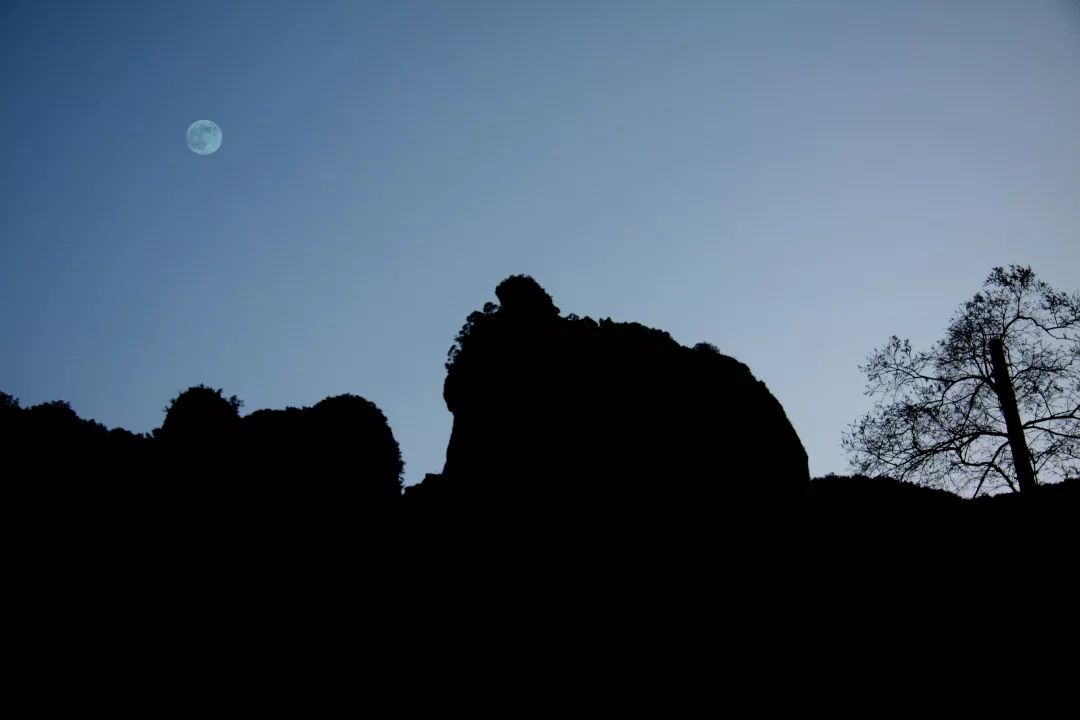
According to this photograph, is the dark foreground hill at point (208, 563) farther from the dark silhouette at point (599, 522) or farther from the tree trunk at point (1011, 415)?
the tree trunk at point (1011, 415)

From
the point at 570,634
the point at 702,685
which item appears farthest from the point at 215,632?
the point at 702,685

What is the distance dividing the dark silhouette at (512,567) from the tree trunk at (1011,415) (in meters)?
6.42

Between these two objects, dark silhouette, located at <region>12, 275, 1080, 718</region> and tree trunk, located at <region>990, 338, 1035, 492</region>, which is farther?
tree trunk, located at <region>990, 338, 1035, 492</region>

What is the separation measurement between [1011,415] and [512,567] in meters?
24.0

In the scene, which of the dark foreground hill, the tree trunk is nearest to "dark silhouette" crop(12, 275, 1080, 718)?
the dark foreground hill

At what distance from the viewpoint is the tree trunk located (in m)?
24.6

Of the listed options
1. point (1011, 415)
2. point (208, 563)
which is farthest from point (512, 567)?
point (1011, 415)

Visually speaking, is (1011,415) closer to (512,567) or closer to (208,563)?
(512,567)

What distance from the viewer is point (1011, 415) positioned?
2550 centimetres

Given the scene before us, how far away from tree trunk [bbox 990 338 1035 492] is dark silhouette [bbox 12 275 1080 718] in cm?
642

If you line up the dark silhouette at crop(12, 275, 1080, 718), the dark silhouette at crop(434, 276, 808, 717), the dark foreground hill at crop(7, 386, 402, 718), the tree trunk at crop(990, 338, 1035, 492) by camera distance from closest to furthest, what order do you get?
the dark foreground hill at crop(7, 386, 402, 718), the dark silhouette at crop(12, 275, 1080, 718), the dark silhouette at crop(434, 276, 808, 717), the tree trunk at crop(990, 338, 1035, 492)

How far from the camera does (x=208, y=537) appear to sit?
1348 centimetres

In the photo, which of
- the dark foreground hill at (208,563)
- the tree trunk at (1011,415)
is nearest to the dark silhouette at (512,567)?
the dark foreground hill at (208,563)

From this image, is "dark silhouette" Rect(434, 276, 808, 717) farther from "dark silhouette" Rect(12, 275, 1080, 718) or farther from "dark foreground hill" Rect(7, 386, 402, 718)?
"dark foreground hill" Rect(7, 386, 402, 718)
